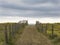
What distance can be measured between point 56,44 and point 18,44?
4005 mm

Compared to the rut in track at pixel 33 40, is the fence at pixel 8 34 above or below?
above

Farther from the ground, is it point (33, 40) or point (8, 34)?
point (8, 34)

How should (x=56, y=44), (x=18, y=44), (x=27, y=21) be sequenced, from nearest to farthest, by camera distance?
(x=18, y=44)
(x=56, y=44)
(x=27, y=21)

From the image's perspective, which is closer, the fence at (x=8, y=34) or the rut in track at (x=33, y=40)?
the fence at (x=8, y=34)

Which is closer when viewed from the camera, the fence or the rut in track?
the fence

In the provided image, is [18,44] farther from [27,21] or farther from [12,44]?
[27,21]

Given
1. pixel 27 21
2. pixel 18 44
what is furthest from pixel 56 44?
pixel 27 21

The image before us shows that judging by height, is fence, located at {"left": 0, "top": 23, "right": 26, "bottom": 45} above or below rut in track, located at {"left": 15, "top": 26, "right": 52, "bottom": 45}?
above

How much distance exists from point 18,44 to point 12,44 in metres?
0.76

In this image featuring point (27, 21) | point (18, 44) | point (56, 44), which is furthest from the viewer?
point (27, 21)

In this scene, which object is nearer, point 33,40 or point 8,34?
point 33,40

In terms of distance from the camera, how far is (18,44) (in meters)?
18.1

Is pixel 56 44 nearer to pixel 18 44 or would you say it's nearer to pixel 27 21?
pixel 18 44

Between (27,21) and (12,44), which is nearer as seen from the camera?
(12,44)
